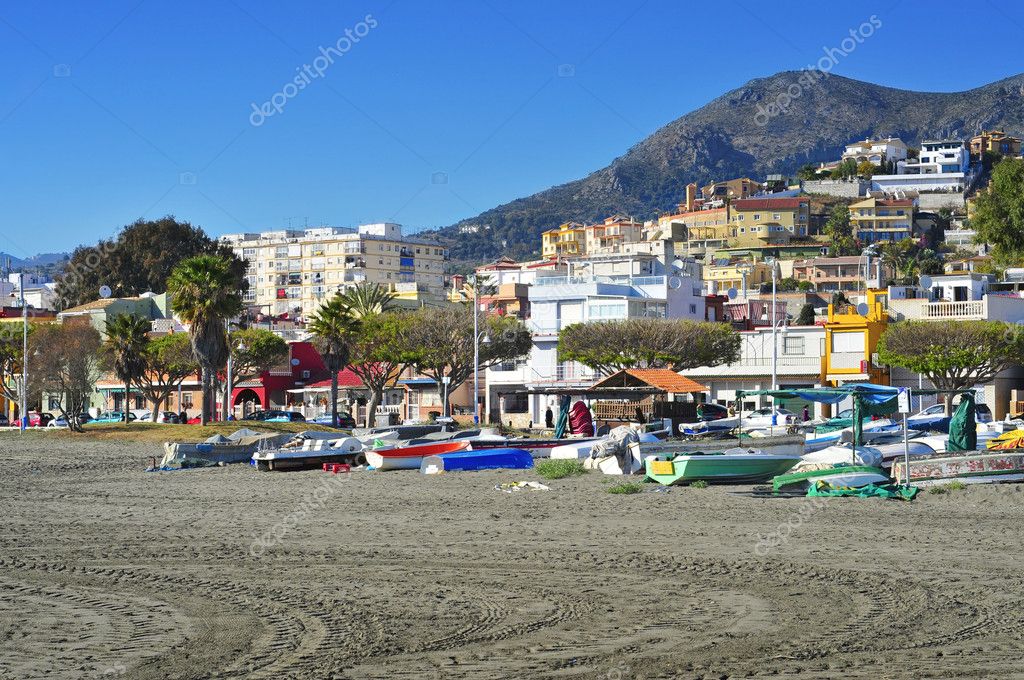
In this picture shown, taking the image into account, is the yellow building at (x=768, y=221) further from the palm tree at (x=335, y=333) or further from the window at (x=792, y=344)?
the palm tree at (x=335, y=333)

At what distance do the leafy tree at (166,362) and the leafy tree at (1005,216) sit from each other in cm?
4230

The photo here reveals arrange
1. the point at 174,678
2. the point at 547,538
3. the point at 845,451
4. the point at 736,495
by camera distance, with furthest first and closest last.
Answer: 1. the point at 845,451
2. the point at 736,495
3. the point at 547,538
4. the point at 174,678

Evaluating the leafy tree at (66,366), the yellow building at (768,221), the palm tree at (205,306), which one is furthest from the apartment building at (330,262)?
the palm tree at (205,306)

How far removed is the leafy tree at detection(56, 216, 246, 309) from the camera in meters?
98.1

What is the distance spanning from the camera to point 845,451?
27406 millimetres

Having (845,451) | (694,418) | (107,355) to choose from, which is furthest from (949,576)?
(107,355)

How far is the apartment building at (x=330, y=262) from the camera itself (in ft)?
586

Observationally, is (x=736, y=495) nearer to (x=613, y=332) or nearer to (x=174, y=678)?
(x=174, y=678)

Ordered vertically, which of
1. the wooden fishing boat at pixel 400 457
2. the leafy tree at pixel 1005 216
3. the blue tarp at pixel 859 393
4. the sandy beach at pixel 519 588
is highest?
the leafy tree at pixel 1005 216

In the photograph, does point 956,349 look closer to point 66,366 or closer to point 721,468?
point 721,468

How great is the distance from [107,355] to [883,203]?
150 m

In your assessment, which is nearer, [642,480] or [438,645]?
[438,645]

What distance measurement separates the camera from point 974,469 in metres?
24.8

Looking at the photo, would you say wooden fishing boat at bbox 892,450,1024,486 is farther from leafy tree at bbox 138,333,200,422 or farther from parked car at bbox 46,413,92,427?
leafy tree at bbox 138,333,200,422
